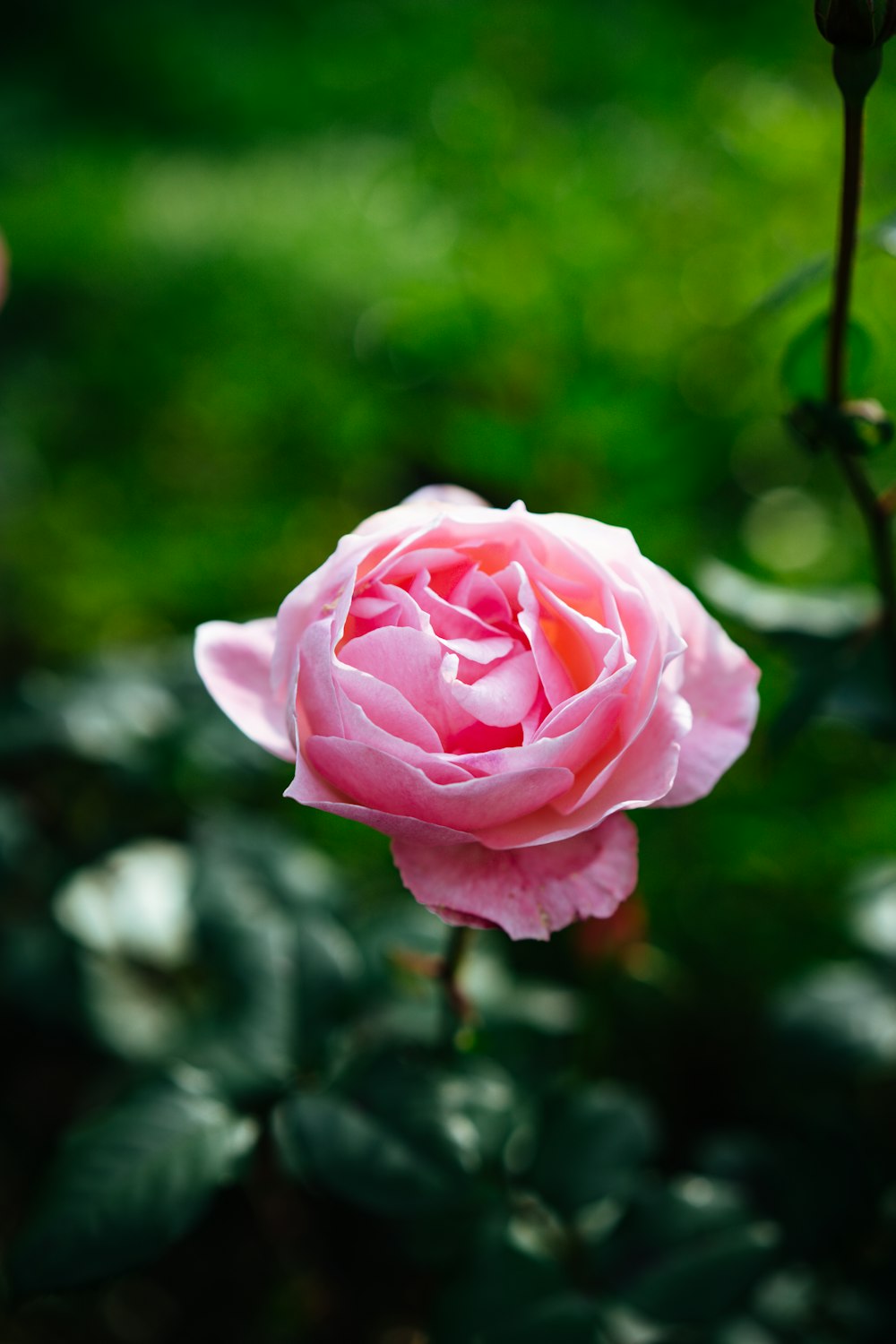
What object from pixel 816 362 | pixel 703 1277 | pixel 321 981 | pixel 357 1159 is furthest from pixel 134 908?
pixel 816 362

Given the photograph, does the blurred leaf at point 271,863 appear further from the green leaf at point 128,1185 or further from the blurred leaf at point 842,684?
the blurred leaf at point 842,684

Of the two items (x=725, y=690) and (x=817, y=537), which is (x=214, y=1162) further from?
(x=817, y=537)

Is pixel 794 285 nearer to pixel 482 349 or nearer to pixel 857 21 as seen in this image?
pixel 857 21

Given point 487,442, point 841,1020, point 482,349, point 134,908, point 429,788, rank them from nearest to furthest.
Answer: point 429,788
point 841,1020
point 134,908
point 487,442
point 482,349

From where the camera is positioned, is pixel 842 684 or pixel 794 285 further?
pixel 842 684

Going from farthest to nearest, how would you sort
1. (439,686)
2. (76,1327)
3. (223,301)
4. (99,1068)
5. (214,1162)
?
(223,301)
(99,1068)
(76,1327)
(214,1162)
(439,686)

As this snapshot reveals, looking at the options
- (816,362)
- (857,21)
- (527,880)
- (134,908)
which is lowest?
(134,908)

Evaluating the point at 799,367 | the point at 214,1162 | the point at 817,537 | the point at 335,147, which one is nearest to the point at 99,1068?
the point at 214,1162
